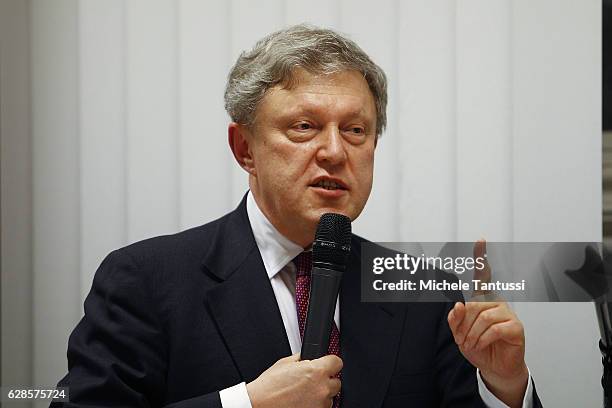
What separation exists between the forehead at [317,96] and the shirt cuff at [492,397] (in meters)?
0.59

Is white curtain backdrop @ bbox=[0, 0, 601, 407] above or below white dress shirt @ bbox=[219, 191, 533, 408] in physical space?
above

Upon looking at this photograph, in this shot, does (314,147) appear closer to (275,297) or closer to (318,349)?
(275,297)

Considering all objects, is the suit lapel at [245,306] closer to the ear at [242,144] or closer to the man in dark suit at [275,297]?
the man in dark suit at [275,297]

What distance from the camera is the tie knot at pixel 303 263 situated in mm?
1514

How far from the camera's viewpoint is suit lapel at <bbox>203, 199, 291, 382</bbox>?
4.68ft

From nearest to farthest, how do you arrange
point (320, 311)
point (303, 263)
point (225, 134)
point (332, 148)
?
1. point (320, 311)
2. point (332, 148)
3. point (303, 263)
4. point (225, 134)

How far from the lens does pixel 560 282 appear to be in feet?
5.85

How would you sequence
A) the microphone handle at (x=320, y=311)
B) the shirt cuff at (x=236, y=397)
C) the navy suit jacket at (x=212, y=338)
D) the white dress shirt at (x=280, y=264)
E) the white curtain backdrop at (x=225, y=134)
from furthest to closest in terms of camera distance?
the white curtain backdrop at (x=225, y=134) → the white dress shirt at (x=280, y=264) → the navy suit jacket at (x=212, y=338) → the shirt cuff at (x=236, y=397) → the microphone handle at (x=320, y=311)

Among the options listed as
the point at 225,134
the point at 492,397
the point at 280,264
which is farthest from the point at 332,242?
the point at 225,134

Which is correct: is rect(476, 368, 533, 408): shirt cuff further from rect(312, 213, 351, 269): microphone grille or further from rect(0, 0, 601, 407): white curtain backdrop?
rect(0, 0, 601, 407): white curtain backdrop

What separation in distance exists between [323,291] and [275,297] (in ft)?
1.20

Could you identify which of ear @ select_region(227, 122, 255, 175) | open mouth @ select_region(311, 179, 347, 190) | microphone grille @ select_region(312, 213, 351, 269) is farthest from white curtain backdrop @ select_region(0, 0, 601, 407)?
microphone grille @ select_region(312, 213, 351, 269)

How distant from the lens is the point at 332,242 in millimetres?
1194

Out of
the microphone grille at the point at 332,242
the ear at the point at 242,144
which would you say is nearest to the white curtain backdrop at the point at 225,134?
the ear at the point at 242,144
